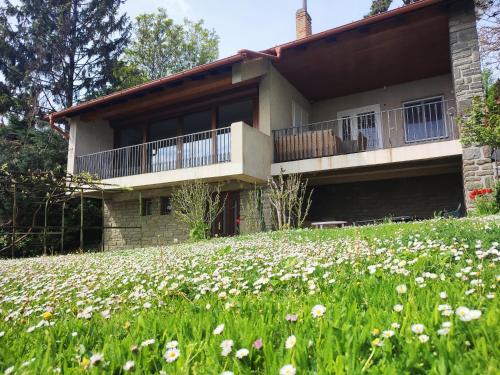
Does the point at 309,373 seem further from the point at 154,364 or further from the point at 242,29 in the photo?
the point at 242,29

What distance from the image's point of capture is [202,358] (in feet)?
4.78

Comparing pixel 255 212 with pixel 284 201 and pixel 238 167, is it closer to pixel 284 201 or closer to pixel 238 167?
pixel 284 201

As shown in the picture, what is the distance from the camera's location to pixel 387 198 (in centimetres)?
1307

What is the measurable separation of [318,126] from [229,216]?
5.29 m

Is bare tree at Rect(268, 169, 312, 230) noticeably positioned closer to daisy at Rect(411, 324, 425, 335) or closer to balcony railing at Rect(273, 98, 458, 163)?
balcony railing at Rect(273, 98, 458, 163)

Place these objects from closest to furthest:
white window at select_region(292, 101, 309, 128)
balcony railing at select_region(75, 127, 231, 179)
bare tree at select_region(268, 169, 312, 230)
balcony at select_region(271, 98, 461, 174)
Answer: balcony at select_region(271, 98, 461, 174) → bare tree at select_region(268, 169, 312, 230) → balcony railing at select_region(75, 127, 231, 179) → white window at select_region(292, 101, 309, 128)

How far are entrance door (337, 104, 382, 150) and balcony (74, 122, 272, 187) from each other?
371 centimetres

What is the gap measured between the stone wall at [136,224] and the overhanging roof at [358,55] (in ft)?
13.5

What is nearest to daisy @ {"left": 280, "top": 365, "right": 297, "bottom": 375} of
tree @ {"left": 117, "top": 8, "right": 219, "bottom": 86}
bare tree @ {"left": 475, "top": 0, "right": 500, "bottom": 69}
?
bare tree @ {"left": 475, "top": 0, "right": 500, "bottom": 69}

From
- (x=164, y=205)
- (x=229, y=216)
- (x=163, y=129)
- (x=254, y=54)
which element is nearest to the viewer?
(x=254, y=54)

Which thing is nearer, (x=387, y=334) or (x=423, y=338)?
(x=423, y=338)

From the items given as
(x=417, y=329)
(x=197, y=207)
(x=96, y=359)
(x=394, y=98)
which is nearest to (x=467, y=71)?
(x=394, y=98)

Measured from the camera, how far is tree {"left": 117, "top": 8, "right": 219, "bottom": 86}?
88.1ft

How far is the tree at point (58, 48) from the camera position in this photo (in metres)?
21.1
